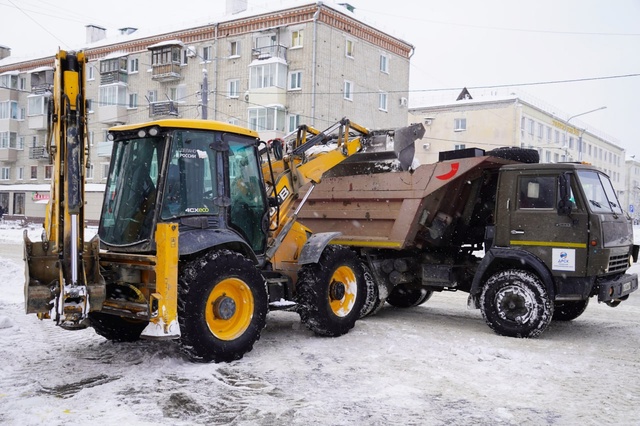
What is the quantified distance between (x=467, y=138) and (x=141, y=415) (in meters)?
46.8

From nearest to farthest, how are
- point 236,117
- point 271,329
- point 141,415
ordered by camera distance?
point 141,415
point 271,329
point 236,117

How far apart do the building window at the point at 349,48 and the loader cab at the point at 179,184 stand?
27216mm

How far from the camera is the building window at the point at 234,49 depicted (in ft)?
111

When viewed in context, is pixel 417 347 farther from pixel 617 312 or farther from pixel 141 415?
pixel 617 312

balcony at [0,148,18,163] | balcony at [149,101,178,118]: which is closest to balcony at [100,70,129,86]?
balcony at [149,101,178,118]

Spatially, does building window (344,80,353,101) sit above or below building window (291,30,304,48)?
below

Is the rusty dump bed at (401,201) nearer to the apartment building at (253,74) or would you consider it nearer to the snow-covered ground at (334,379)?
the snow-covered ground at (334,379)

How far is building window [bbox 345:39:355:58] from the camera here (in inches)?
1300

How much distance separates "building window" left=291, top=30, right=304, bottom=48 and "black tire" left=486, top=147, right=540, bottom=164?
2415 cm

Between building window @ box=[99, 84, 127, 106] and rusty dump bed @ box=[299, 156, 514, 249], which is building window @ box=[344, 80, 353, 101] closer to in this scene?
building window @ box=[99, 84, 127, 106]

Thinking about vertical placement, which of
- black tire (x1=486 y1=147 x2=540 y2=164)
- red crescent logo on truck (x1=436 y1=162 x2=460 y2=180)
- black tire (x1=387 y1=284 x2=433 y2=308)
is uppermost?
black tire (x1=486 y1=147 x2=540 y2=164)

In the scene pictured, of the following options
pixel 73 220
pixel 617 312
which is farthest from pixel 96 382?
pixel 617 312

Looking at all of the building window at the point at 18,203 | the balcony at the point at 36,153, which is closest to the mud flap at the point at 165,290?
the balcony at the point at 36,153

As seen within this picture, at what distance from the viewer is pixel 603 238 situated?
7504 mm
